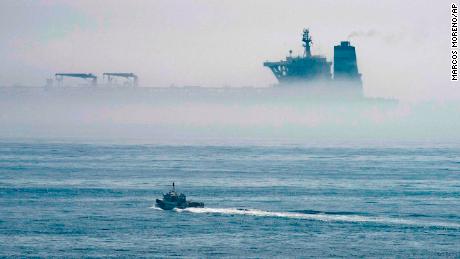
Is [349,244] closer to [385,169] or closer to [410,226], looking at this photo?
[410,226]

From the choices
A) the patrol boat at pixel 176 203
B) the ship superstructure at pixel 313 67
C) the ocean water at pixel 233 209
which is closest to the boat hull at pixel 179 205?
the patrol boat at pixel 176 203

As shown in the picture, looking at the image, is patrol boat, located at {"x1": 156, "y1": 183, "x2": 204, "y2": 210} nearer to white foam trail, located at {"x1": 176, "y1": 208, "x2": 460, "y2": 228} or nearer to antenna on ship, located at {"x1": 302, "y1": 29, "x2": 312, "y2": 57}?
white foam trail, located at {"x1": 176, "y1": 208, "x2": 460, "y2": 228}

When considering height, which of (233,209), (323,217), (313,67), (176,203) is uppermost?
(313,67)

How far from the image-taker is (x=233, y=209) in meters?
54.4

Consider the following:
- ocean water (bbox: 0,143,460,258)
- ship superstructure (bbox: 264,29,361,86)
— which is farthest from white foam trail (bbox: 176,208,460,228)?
ship superstructure (bbox: 264,29,361,86)

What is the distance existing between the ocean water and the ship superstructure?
2493 inches

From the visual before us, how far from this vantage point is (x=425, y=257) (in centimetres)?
4134

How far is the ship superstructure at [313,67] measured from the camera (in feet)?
506

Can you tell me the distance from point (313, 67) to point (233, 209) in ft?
339

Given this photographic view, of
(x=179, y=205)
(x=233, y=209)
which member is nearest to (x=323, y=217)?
(x=233, y=209)

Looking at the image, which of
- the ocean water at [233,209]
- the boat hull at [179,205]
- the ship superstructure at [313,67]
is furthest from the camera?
the ship superstructure at [313,67]

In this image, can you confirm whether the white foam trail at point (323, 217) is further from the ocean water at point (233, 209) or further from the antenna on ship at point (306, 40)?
the antenna on ship at point (306, 40)

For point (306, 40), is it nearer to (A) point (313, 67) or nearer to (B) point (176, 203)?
(A) point (313, 67)

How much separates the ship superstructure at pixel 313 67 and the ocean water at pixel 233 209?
63.3 meters
